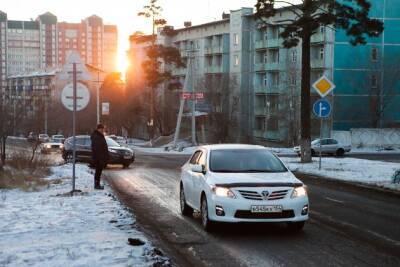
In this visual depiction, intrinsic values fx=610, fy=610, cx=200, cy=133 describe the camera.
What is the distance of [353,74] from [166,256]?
6167cm

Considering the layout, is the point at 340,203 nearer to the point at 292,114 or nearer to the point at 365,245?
the point at 365,245

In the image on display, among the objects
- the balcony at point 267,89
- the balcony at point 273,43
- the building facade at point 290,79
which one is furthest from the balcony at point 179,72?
the balcony at point 273,43

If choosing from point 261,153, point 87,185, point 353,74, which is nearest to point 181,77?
point 353,74

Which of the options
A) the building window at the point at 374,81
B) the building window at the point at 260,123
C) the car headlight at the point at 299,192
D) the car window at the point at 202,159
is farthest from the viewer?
the building window at the point at 260,123

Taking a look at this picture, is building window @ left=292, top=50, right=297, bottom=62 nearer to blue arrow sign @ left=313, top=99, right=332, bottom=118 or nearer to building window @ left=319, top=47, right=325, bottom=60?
building window @ left=319, top=47, right=325, bottom=60

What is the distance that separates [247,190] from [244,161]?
1.33m

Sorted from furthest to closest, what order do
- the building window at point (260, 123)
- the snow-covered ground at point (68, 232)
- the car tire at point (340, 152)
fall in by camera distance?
the building window at point (260, 123), the car tire at point (340, 152), the snow-covered ground at point (68, 232)

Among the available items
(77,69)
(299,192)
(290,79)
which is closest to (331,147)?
(290,79)

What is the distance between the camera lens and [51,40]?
175 meters

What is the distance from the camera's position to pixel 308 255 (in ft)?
27.0

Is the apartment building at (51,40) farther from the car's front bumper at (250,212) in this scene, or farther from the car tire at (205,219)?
the car's front bumper at (250,212)

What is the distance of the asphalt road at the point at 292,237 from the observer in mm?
7980

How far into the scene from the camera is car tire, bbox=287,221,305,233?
10.2 metres

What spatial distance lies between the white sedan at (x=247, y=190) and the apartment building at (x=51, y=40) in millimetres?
161819
